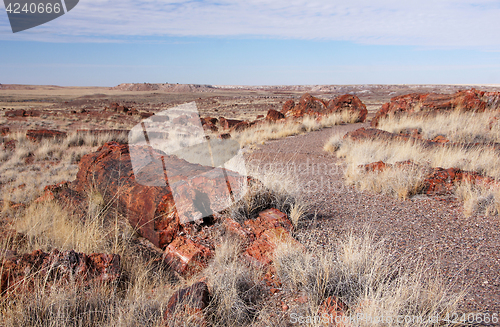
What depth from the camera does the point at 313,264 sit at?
8.29ft

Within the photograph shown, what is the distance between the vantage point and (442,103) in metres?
11.8

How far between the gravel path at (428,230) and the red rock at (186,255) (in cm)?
119

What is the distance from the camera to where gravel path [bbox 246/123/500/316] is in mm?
2406

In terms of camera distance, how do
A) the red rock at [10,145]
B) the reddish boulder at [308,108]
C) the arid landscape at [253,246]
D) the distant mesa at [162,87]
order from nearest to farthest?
the arid landscape at [253,246] → the red rock at [10,145] → the reddish boulder at [308,108] → the distant mesa at [162,87]

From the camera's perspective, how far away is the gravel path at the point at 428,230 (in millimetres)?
2406

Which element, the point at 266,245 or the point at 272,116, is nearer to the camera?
the point at 266,245

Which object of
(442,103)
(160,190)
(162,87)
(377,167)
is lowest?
(377,167)

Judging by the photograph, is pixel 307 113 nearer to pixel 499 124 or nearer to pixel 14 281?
pixel 499 124

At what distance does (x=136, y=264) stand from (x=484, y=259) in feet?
10.8

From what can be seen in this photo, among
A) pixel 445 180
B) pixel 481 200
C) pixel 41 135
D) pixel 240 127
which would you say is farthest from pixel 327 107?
pixel 41 135

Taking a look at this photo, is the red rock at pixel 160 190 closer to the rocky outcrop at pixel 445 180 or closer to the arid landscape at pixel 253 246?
the arid landscape at pixel 253 246

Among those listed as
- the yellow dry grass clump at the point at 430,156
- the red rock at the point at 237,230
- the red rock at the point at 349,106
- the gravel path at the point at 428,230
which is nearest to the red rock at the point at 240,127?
the red rock at the point at 349,106

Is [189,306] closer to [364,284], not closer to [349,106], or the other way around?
[364,284]

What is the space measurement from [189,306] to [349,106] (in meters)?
14.6
